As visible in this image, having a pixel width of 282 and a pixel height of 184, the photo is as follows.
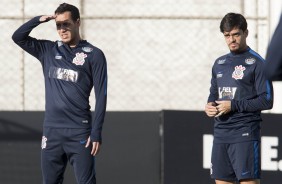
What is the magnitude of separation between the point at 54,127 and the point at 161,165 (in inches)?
99.0

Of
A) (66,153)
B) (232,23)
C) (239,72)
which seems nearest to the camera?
(232,23)

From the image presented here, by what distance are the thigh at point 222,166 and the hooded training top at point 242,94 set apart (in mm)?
73

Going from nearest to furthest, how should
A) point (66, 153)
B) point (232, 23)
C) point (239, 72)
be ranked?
point (232, 23) → point (239, 72) → point (66, 153)

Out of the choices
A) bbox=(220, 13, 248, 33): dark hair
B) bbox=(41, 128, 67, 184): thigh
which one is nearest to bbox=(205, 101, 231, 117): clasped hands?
bbox=(220, 13, 248, 33): dark hair

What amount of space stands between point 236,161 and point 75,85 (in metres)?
1.42

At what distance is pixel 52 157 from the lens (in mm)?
6180

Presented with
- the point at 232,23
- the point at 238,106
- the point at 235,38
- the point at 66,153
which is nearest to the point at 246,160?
the point at 238,106

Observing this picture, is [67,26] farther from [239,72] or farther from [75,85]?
[239,72]

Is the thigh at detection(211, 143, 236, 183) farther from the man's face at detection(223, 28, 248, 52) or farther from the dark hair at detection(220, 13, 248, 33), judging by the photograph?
the dark hair at detection(220, 13, 248, 33)

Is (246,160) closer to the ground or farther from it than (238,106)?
closer to the ground

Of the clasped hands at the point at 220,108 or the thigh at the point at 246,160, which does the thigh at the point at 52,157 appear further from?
the thigh at the point at 246,160

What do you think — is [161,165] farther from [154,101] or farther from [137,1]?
[137,1]

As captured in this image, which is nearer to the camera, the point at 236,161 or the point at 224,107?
the point at 224,107

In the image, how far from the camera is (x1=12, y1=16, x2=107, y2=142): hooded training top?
6066 mm
